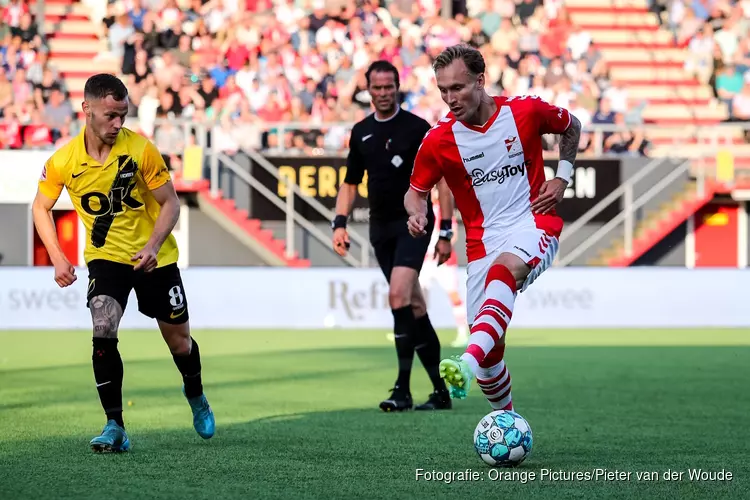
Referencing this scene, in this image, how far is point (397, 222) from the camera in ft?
32.2

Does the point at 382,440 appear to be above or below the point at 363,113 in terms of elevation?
below

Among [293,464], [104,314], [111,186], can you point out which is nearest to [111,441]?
[104,314]

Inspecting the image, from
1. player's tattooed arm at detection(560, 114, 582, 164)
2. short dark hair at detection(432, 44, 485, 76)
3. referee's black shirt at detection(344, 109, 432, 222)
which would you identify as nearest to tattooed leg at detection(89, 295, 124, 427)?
short dark hair at detection(432, 44, 485, 76)

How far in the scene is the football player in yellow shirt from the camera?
708 cm

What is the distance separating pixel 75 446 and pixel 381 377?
5.58 meters

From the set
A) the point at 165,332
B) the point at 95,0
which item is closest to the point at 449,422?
the point at 165,332

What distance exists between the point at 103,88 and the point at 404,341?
3.66 meters

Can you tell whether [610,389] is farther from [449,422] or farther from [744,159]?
[744,159]

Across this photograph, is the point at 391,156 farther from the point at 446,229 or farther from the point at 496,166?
the point at 496,166

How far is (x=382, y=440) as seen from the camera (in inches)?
306

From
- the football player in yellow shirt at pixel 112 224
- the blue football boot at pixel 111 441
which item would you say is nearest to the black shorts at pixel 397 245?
the football player in yellow shirt at pixel 112 224

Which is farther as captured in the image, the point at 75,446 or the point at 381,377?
the point at 381,377

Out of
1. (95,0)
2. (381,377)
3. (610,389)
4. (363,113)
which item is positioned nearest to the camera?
(610,389)

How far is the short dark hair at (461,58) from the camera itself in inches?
268
